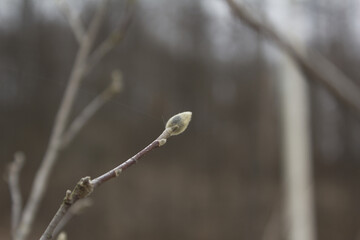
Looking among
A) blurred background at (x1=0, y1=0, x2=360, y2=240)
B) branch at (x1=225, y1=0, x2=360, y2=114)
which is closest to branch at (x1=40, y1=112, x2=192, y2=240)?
branch at (x1=225, y1=0, x2=360, y2=114)

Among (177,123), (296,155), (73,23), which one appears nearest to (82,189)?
(177,123)

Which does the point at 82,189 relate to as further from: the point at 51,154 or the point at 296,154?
the point at 296,154

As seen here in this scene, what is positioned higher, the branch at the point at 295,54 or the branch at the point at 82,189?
the branch at the point at 295,54

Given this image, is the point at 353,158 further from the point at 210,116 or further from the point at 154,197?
the point at 154,197

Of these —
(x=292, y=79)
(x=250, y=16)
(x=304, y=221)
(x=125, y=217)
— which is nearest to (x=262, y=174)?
(x=304, y=221)

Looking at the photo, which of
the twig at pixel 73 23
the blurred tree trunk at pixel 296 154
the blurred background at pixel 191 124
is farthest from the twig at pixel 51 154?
the blurred tree trunk at pixel 296 154

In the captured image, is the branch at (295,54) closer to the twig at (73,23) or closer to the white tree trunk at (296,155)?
the twig at (73,23)

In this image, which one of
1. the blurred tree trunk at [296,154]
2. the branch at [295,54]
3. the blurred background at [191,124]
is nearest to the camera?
the branch at [295,54]

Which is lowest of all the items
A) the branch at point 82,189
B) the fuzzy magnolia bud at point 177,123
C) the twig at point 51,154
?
the branch at point 82,189

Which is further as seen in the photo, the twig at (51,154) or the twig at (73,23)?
the twig at (73,23)
